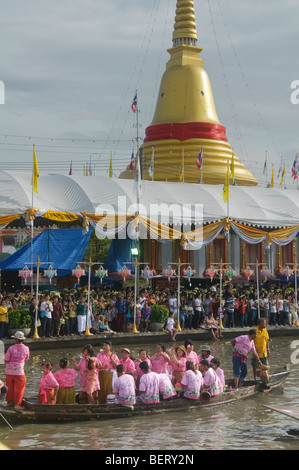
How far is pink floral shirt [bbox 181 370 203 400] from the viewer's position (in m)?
17.0

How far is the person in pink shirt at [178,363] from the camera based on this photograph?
1795 centimetres

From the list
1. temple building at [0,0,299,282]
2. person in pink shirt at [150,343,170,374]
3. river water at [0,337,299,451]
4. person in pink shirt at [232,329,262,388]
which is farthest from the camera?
temple building at [0,0,299,282]

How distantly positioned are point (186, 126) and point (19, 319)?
89.4 feet

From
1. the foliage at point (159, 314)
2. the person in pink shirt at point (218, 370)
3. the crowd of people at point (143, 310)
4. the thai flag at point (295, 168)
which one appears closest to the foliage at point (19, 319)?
the crowd of people at point (143, 310)

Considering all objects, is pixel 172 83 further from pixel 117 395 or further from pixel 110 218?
pixel 117 395

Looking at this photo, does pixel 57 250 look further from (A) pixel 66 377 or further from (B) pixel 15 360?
(A) pixel 66 377

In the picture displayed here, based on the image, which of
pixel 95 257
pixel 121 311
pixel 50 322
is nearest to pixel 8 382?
pixel 50 322

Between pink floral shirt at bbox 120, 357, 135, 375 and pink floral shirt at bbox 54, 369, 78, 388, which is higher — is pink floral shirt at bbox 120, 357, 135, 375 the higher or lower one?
the higher one

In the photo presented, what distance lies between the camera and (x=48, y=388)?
1619cm

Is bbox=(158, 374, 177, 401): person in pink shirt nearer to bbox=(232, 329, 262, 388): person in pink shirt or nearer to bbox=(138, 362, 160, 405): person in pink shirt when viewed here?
bbox=(138, 362, 160, 405): person in pink shirt

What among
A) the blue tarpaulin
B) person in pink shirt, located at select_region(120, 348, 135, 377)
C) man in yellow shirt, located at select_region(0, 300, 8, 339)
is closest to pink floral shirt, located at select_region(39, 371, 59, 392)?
person in pink shirt, located at select_region(120, 348, 135, 377)

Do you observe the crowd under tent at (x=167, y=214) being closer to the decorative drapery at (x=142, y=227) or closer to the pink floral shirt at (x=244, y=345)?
the decorative drapery at (x=142, y=227)

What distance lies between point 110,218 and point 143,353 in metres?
14.7

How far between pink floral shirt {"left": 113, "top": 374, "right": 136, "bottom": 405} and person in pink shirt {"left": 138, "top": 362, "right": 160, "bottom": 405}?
0.26 m
